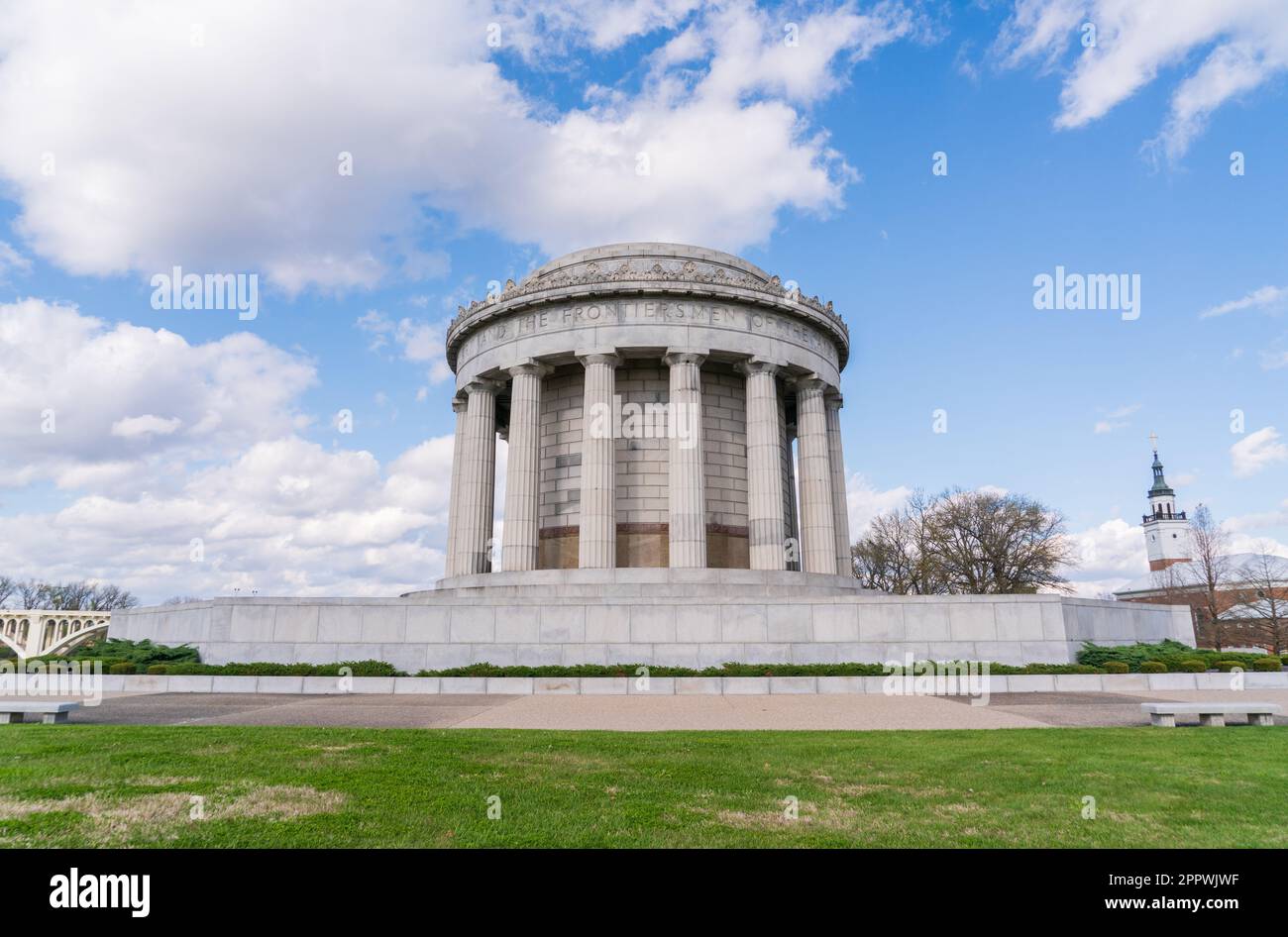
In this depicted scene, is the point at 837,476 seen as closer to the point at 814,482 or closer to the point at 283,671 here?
the point at 814,482

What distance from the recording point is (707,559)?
35.6 meters

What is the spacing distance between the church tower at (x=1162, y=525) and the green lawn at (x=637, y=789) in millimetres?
183327

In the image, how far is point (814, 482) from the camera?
37.5 metres

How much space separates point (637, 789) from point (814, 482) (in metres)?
29.7

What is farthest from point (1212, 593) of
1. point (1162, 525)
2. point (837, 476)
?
point (1162, 525)

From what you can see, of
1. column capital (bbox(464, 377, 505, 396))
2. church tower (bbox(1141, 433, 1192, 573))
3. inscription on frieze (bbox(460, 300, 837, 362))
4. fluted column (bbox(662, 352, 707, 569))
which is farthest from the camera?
church tower (bbox(1141, 433, 1192, 573))

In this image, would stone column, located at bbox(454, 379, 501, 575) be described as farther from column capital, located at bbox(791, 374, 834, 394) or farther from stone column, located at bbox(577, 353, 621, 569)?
column capital, located at bbox(791, 374, 834, 394)

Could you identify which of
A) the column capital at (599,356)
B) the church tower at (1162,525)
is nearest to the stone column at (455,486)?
the column capital at (599,356)

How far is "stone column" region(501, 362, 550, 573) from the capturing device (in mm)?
34125

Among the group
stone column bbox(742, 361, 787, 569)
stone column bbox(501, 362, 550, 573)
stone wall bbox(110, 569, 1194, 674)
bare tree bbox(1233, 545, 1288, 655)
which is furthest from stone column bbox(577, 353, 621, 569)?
bare tree bbox(1233, 545, 1288, 655)

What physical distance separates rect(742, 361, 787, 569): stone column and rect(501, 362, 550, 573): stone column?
9.96 m
